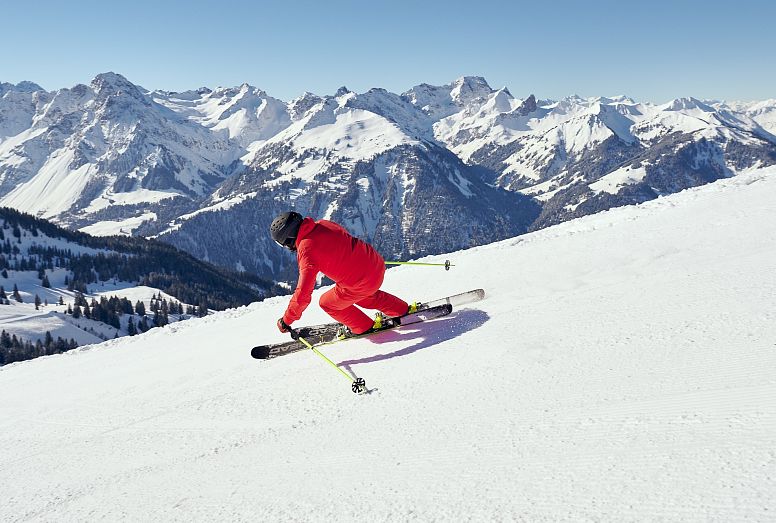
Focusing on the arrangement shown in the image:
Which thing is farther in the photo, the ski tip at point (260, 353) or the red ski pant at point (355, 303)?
the ski tip at point (260, 353)

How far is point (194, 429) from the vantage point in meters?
7.31

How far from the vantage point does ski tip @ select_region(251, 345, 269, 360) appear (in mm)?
9820

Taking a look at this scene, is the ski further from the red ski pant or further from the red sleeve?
the red sleeve

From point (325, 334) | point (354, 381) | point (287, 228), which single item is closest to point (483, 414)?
point (354, 381)

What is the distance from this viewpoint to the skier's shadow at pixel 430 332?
8.74m

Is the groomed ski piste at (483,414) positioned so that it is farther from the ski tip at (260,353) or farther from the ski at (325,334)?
the ski at (325,334)

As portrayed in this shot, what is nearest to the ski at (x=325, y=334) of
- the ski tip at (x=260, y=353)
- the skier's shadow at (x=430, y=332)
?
the ski tip at (x=260, y=353)

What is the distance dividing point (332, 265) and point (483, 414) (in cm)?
405

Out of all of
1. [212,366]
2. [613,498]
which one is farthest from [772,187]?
[212,366]

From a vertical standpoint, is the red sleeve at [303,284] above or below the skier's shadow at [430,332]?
above

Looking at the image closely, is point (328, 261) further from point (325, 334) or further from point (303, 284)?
point (325, 334)

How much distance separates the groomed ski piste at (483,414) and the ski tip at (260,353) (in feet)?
0.43

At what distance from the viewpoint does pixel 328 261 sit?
864 cm

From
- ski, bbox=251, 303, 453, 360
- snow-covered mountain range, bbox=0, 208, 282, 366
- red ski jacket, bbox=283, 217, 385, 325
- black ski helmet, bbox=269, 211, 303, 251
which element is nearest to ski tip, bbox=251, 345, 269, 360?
ski, bbox=251, 303, 453, 360
